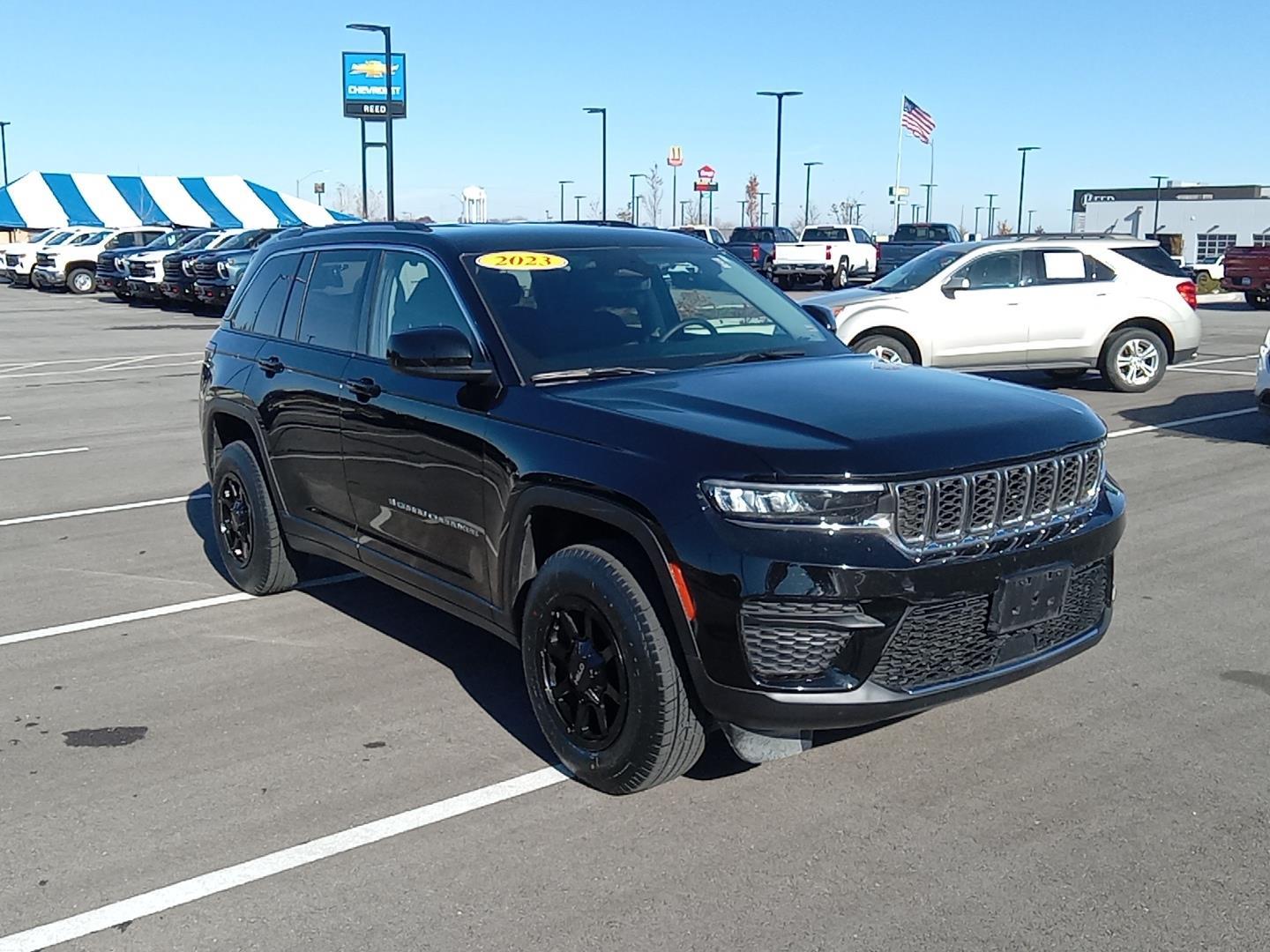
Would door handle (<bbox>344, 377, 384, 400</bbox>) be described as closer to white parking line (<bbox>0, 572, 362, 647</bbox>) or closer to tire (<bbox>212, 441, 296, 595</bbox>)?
tire (<bbox>212, 441, 296, 595</bbox>)

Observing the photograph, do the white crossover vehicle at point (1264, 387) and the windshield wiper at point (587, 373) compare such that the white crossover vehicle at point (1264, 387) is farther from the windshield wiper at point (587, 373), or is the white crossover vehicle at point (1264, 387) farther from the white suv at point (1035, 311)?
Result: the windshield wiper at point (587, 373)

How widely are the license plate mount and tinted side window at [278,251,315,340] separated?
3.70 metres

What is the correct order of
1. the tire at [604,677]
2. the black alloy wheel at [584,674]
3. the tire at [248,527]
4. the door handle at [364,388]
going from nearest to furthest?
the tire at [604,677] < the black alloy wheel at [584,674] < the door handle at [364,388] < the tire at [248,527]

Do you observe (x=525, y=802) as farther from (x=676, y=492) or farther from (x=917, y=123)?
(x=917, y=123)

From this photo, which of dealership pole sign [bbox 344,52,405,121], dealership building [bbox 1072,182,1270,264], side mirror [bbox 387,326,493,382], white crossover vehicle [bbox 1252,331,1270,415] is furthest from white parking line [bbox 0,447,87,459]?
dealership building [bbox 1072,182,1270,264]

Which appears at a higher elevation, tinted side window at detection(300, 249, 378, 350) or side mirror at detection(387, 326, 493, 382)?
tinted side window at detection(300, 249, 378, 350)

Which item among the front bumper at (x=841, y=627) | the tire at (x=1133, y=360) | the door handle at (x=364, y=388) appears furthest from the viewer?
the tire at (x=1133, y=360)

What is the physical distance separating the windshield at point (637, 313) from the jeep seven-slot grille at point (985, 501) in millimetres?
1358

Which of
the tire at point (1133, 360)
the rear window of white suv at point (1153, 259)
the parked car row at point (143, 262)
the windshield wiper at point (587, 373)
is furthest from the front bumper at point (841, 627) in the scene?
the parked car row at point (143, 262)

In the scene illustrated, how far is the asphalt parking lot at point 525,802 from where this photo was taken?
11.5 ft

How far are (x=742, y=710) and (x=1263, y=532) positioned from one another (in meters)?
5.27

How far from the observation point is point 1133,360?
14.5 metres

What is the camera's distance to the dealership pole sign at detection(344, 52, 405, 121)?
160ft

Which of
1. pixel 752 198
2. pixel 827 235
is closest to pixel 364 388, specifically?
pixel 827 235
